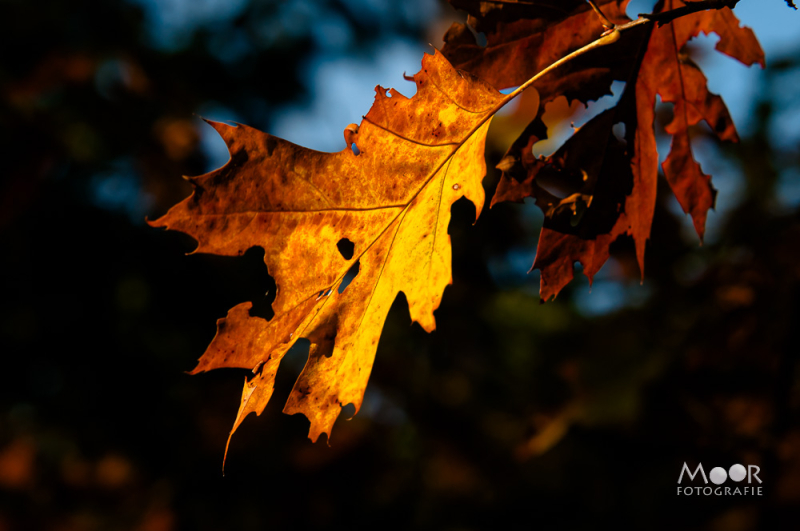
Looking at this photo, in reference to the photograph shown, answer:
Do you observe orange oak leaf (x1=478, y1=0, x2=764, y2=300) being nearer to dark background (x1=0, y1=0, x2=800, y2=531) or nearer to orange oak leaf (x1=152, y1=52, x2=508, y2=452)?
orange oak leaf (x1=152, y1=52, x2=508, y2=452)

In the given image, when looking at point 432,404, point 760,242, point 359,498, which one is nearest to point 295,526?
point 359,498

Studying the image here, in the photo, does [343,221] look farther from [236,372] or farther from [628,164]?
[236,372]

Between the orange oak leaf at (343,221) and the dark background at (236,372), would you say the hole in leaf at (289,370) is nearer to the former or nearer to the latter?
the dark background at (236,372)

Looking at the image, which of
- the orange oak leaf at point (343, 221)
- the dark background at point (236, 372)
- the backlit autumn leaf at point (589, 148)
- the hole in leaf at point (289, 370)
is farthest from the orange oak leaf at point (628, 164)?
the hole in leaf at point (289, 370)

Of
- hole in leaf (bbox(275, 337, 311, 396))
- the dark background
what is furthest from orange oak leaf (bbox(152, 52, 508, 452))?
hole in leaf (bbox(275, 337, 311, 396))

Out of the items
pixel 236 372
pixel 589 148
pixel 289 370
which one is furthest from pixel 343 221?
pixel 289 370

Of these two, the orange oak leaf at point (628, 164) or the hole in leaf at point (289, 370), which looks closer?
the orange oak leaf at point (628, 164)

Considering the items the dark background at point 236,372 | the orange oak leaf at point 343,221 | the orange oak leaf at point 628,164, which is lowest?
the orange oak leaf at point 343,221
